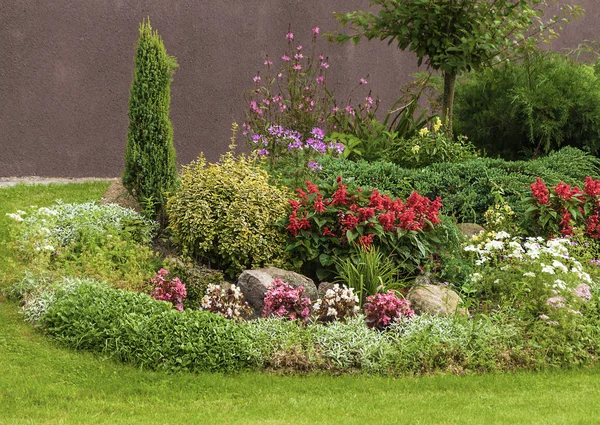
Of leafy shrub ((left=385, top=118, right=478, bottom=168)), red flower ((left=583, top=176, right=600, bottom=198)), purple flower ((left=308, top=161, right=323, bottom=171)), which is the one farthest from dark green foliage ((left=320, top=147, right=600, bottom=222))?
red flower ((left=583, top=176, right=600, bottom=198))

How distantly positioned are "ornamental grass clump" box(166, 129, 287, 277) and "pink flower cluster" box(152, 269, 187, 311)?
2.19ft

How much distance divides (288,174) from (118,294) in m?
2.77

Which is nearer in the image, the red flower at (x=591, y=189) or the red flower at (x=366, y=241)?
the red flower at (x=366, y=241)

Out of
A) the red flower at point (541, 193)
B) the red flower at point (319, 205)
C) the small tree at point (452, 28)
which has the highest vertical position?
the small tree at point (452, 28)

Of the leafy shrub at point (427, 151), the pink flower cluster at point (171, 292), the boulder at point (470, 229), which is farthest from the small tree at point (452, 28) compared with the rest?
the pink flower cluster at point (171, 292)

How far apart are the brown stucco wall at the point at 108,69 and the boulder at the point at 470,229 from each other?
449 centimetres

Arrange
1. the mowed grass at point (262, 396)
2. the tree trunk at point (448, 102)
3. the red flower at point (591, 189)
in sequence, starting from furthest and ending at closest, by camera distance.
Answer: the tree trunk at point (448, 102) → the red flower at point (591, 189) → the mowed grass at point (262, 396)

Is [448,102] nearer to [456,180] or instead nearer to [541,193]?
[456,180]

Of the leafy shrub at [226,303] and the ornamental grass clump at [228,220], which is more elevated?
the ornamental grass clump at [228,220]

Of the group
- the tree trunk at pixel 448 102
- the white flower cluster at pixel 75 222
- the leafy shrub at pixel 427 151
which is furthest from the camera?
the tree trunk at pixel 448 102

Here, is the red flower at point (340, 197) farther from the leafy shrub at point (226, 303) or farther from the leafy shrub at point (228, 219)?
the leafy shrub at point (226, 303)

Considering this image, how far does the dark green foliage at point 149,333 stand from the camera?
5.23m

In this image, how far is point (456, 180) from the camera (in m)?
8.17

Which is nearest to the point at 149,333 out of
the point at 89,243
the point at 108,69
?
the point at 89,243
